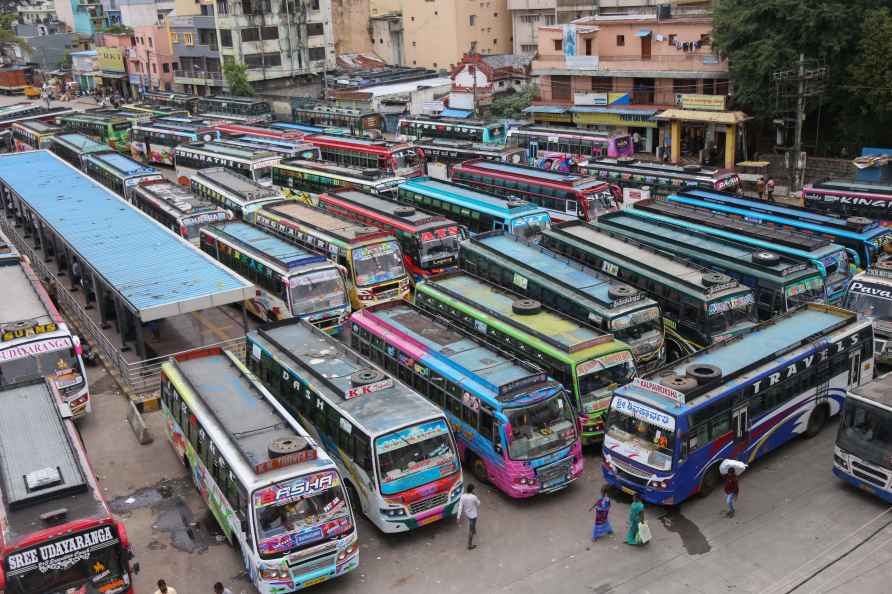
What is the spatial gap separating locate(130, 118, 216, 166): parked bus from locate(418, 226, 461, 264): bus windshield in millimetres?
31603

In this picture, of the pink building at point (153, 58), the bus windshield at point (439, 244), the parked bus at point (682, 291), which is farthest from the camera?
the pink building at point (153, 58)

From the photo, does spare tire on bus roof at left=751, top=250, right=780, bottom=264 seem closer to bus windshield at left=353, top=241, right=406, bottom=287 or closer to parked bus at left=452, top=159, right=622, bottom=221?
parked bus at left=452, top=159, right=622, bottom=221

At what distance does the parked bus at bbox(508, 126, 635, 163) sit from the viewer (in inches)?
1900

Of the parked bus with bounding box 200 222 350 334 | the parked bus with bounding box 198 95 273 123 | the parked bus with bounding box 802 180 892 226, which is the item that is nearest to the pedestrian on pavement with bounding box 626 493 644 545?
the parked bus with bounding box 200 222 350 334

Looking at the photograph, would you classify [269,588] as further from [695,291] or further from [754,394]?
[695,291]

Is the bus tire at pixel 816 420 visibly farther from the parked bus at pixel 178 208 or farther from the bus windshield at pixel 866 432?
the parked bus at pixel 178 208

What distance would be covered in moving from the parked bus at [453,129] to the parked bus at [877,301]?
32.0 meters

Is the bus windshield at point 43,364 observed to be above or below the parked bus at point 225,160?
below

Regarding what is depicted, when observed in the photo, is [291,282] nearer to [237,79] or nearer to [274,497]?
[274,497]

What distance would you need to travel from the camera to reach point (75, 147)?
177ft

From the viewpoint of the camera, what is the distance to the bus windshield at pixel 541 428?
18.0 metres

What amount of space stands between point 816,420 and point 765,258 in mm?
6088

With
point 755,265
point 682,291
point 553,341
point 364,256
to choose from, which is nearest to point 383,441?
point 553,341

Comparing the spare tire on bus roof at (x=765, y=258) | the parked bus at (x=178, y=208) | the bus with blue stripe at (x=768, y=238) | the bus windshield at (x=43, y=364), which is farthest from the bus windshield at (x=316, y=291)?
the spare tire on bus roof at (x=765, y=258)
